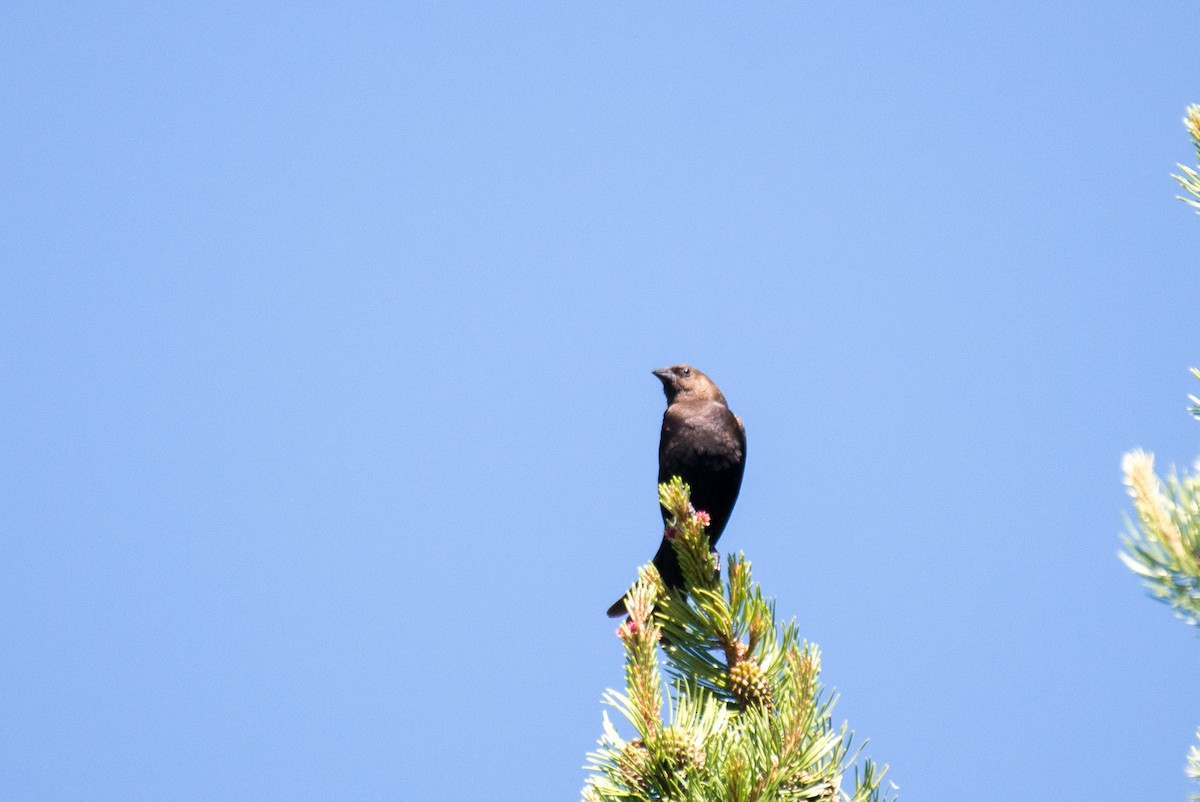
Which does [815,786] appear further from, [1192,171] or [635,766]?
[1192,171]

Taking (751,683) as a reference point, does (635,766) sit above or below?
below

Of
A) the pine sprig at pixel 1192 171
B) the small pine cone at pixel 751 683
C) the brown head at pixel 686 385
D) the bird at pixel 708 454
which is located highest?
the brown head at pixel 686 385

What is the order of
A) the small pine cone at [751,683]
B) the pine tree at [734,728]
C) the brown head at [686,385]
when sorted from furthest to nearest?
the brown head at [686,385], the small pine cone at [751,683], the pine tree at [734,728]

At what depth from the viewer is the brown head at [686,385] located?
6766 mm

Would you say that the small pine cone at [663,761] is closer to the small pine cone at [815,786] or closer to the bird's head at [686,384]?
the small pine cone at [815,786]

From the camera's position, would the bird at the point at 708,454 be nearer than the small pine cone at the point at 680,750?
No

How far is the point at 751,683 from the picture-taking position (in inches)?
92.0

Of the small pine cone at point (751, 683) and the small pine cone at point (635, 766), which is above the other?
the small pine cone at point (751, 683)

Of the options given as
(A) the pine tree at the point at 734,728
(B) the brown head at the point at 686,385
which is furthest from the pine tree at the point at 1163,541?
(B) the brown head at the point at 686,385

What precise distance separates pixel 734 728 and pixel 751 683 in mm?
322

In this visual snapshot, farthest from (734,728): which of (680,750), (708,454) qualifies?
(708,454)

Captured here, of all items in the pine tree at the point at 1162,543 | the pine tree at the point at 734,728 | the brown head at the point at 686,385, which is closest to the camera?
the pine tree at the point at 1162,543

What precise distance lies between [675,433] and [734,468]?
420 millimetres

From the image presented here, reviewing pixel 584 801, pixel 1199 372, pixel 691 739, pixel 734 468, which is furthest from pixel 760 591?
pixel 734 468
